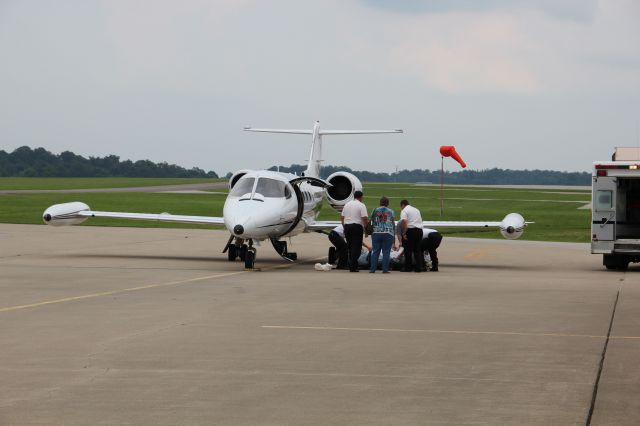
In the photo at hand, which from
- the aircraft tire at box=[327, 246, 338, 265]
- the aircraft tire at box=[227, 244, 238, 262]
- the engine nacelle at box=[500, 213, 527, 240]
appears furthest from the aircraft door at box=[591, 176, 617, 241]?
the aircraft tire at box=[227, 244, 238, 262]

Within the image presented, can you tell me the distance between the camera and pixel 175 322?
43.4 feet

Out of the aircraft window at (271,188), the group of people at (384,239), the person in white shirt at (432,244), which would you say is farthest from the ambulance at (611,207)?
the aircraft window at (271,188)

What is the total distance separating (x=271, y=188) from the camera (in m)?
24.7

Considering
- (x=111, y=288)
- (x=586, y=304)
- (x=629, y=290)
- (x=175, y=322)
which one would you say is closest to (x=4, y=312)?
(x=175, y=322)

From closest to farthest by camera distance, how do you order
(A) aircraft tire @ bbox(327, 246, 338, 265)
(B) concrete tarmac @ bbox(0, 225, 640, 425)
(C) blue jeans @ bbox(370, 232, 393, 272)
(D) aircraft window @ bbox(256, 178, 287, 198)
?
(B) concrete tarmac @ bbox(0, 225, 640, 425)
(C) blue jeans @ bbox(370, 232, 393, 272)
(D) aircraft window @ bbox(256, 178, 287, 198)
(A) aircraft tire @ bbox(327, 246, 338, 265)

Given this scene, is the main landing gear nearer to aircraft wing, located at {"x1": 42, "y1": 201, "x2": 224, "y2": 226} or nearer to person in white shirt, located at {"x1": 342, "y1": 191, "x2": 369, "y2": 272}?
aircraft wing, located at {"x1": 42, "y1": 201, "x2": 224, "y2": 226}

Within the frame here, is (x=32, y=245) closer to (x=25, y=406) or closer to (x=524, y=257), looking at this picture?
(x=524, y=257)

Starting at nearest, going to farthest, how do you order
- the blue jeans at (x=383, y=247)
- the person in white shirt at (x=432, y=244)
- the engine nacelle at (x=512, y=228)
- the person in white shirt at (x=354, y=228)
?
1. the blue jeans at (x=383, y=247)
2. the person in white shirt at (x=354, y=228)
3. the person in white shirt at (x=432, y=244)
4. the engine nacelle at (x=512, y=228)

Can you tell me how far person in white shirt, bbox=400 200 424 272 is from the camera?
76.4 feet

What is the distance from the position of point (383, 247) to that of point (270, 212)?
2.74 metres

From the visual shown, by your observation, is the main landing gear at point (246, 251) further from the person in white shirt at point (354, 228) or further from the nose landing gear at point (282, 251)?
the person in white shirt at point (354, 228)

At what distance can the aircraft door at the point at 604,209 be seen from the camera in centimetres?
2441

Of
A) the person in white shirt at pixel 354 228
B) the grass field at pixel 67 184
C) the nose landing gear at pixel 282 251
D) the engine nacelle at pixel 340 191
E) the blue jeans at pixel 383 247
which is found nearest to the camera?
the blue jeans at pixel 383 247

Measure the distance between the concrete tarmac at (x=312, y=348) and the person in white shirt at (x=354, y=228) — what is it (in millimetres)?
1744
